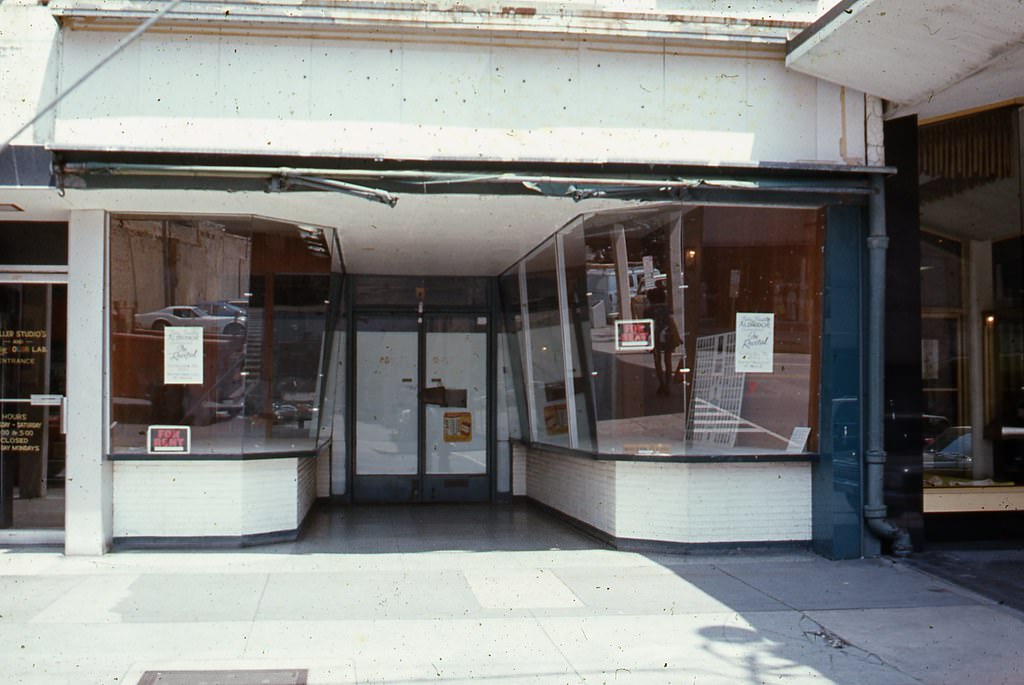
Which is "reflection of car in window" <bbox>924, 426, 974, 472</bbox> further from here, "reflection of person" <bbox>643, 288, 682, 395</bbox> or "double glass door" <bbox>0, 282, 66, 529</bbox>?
"double glass door" <bbox>0, 282, 66, 529</bbox>

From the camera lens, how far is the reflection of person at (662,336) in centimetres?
914

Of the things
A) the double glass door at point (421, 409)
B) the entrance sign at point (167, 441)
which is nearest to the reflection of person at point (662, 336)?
the double glass door at point (421, 409)

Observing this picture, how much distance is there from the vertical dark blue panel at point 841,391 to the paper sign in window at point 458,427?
4.78 metres

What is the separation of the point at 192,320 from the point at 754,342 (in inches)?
208

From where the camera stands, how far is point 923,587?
790cm

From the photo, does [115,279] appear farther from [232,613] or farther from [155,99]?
[232,613]

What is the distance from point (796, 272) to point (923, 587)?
302 centimetres

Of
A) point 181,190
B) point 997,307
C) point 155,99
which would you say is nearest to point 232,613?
point 181,190

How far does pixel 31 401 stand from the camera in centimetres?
916

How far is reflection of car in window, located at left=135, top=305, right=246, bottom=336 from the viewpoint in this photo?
29.4 feet

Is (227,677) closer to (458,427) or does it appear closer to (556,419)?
(556,419)

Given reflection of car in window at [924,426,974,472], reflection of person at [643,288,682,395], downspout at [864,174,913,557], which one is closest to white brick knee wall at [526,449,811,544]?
downspout at [864,174,913,557]

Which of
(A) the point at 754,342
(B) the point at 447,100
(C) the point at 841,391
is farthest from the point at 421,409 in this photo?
(C) the point at 841,391

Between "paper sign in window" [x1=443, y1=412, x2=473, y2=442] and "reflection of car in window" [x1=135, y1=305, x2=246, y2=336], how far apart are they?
3829 mm
